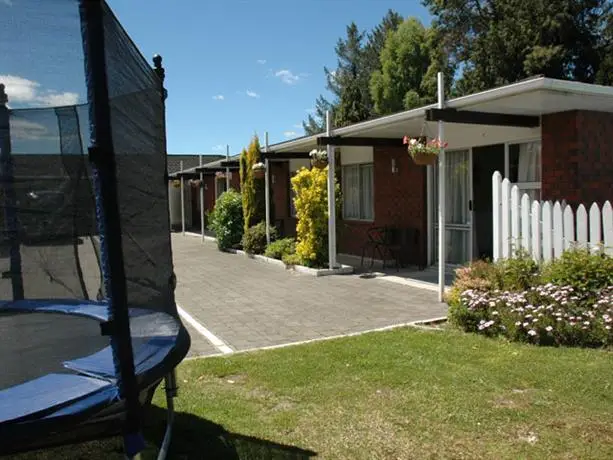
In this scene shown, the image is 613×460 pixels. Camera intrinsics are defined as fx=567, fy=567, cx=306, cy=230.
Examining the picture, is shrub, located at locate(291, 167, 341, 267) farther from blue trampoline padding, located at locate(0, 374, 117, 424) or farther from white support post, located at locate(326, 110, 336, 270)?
blue trampoline padding, located at locate(0, 374, 117, 424)

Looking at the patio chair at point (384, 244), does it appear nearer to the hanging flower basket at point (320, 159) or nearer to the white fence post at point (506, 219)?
the hanging flower basket at point (320, 159)

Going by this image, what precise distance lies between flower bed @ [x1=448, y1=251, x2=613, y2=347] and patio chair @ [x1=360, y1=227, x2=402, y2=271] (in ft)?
16.1

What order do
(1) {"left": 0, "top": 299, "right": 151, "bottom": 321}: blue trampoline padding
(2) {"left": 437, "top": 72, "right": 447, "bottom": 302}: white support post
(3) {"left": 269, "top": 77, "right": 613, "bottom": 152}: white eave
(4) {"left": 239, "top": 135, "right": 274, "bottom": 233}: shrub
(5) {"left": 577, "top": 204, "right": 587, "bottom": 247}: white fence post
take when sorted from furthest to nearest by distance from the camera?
(4) {"left": 239, "top": 135, "right": 274, "bottom": 233}: shrub
(2) {"left": 437, "top": 72, "right": 447, "bottom": 302}: white support post
(3) {"left": 269, "top": 77, "right": 613, "bottom": 152}: white eave
(5) {"left": 577, "top": 204, "right": 587, "bottom": 247}: white fence post
(1) {"left": 0, "top": 299, "right": 151, "bottom": 321}: blue trampoline padding

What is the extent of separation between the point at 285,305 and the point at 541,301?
3.74 metres

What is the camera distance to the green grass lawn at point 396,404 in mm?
3477

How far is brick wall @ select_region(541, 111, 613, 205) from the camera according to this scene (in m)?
8.18

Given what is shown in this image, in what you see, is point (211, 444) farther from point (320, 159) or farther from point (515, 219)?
point (320, 159)

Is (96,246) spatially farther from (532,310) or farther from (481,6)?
(481,6)

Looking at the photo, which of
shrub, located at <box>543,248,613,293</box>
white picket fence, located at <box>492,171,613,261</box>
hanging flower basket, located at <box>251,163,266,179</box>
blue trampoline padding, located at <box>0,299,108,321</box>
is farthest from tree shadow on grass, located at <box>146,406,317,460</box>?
hanging flower basket, located at <box>251,163,266,179</box>

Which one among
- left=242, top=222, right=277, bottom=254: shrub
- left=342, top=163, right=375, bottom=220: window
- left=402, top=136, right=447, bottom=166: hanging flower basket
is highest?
left=402, top=136, right=447, bottom=166: hanging flower basket

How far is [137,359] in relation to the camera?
2748 mm

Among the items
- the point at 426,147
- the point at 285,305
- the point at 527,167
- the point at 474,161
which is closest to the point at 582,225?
the point at 426,147

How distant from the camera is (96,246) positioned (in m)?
3.13

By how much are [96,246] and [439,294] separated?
5.94 m
